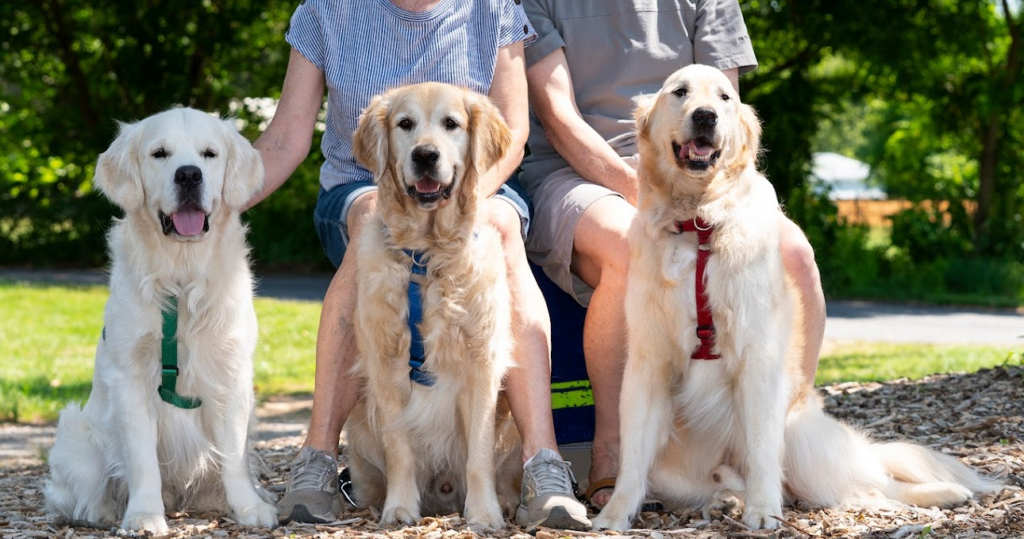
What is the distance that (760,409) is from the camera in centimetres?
333

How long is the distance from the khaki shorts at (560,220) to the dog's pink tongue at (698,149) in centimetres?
65

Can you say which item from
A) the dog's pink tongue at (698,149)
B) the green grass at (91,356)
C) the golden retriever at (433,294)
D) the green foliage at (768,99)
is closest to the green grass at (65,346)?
the green grass at (91,356)

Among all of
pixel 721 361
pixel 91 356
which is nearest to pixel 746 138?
pixel 721 361

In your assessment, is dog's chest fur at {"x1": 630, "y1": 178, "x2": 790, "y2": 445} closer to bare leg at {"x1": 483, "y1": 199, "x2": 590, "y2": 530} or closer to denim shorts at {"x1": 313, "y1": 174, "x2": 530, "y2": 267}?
bare leg at {"x1": 483, "y1": 199, "x2": 590, "y2": 530}

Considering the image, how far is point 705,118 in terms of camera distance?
3406 mm

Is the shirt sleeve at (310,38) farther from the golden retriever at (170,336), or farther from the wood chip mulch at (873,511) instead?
the wood chip mulch at (873,511)

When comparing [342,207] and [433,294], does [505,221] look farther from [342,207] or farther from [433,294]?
[342,207]

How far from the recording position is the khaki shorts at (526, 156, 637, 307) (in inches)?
159

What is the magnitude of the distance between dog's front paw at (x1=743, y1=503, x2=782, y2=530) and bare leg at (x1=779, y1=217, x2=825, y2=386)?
628 mm

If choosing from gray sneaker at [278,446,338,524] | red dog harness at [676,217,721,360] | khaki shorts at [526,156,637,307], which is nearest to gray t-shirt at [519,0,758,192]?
khaki shorts at [526,156,637,307]

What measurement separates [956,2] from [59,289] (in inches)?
498

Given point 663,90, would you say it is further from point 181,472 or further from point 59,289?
point 59,289

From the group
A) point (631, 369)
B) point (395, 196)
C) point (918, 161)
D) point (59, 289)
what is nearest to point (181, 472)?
point (395, 196)

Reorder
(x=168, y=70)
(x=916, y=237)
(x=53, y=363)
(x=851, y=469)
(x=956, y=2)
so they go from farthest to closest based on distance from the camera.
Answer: (x=168, y=70) < (x=916, y=237) < (x=956, y=2) < (x=53, y=363) < (x=851, y=469)
